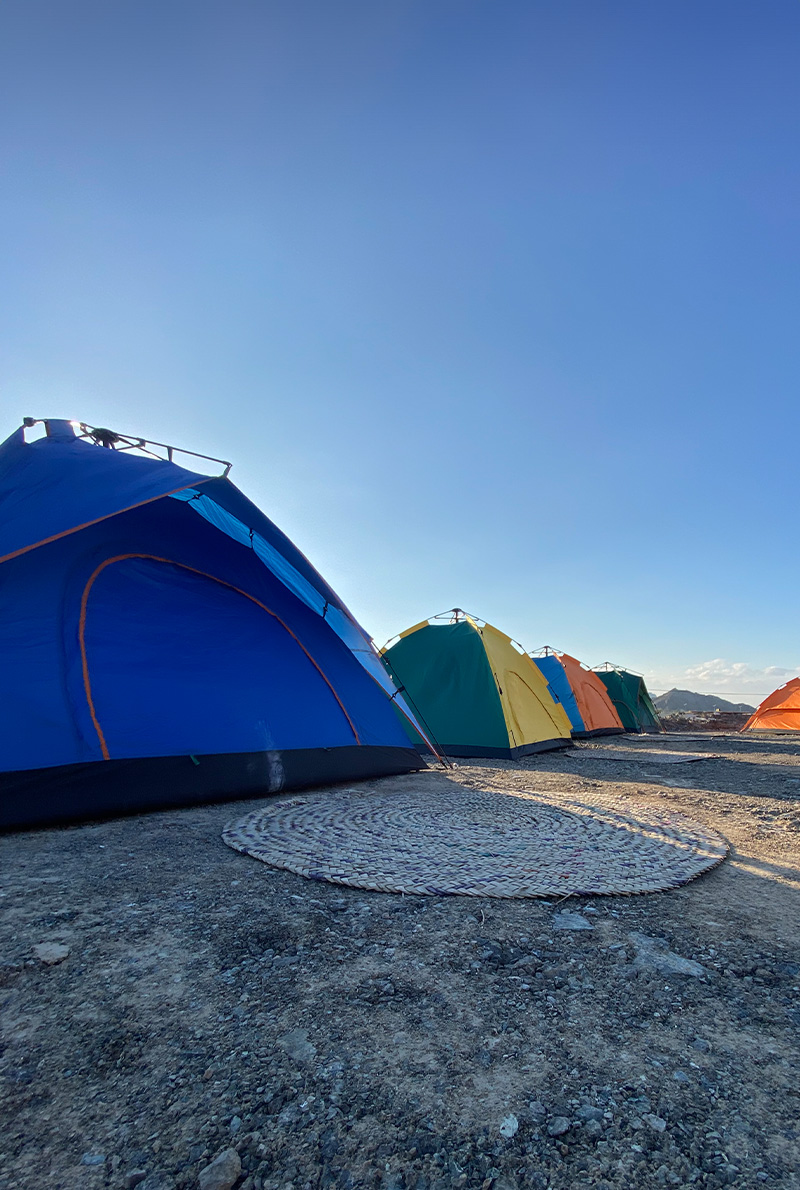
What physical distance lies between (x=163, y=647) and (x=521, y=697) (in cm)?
592

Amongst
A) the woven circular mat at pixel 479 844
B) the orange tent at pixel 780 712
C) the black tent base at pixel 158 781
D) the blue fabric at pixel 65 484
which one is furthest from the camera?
the orange tent at pixel 780 712

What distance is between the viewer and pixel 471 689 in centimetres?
795

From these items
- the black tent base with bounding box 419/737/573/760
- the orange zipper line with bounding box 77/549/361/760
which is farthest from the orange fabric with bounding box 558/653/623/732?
the orange zipper line with bounding box 77/549/361/760

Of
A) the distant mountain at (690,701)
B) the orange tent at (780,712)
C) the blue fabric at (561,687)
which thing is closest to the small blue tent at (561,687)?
the blue fabric at (561,687)

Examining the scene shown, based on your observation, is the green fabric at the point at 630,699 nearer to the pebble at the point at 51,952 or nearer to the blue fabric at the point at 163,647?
the blue fabric at the point at 163,647

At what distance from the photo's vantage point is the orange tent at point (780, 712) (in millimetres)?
14406

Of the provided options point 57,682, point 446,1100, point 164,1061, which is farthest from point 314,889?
point 57,682

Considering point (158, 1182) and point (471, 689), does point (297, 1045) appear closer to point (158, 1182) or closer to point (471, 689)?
point (158, 1182)

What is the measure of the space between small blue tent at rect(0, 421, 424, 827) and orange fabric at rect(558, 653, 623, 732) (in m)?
9.48

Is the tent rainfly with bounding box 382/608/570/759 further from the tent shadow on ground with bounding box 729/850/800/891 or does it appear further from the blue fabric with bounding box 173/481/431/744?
the tent shadow on ground with bounding box 729/850/800/891

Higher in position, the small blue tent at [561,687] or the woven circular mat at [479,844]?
the small blue tent at [561,687]

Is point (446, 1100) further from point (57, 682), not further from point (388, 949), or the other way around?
point (57, 682)

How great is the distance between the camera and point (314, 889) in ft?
7.18

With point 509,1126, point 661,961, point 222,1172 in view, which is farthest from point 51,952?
point 661,961
